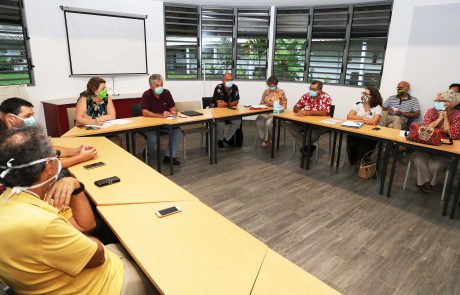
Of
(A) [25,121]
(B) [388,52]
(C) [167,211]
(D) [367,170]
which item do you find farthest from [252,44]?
(C) [167,211]

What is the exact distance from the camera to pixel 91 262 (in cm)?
121

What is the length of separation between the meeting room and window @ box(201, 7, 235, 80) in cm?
3

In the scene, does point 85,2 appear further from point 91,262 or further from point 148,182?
point 91,262

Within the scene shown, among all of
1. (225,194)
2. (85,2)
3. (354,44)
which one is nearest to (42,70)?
(85,2)

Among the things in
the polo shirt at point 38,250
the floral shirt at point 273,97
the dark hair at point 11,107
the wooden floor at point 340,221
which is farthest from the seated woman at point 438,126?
the dark hair at point 11,107

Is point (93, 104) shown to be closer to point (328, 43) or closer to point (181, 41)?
point (181, 41)

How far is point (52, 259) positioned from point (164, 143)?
4.55 meters

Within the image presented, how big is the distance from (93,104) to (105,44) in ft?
8.08

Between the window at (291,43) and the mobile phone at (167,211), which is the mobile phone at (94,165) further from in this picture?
the window at (291,43)

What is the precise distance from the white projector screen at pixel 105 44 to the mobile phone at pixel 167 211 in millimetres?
4736

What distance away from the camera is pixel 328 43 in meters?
6.60

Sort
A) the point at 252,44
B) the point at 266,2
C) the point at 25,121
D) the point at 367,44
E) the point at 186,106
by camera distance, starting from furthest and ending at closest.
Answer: the point at 252,44
the point at 266,2
the point at 367,44
the point at 186,106
the point at 25,121

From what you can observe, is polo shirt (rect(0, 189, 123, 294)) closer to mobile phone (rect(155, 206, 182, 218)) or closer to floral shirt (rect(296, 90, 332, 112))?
mobile phone (rect(155, 206, 182, 218))

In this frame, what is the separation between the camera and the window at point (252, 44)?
22.7 ft
